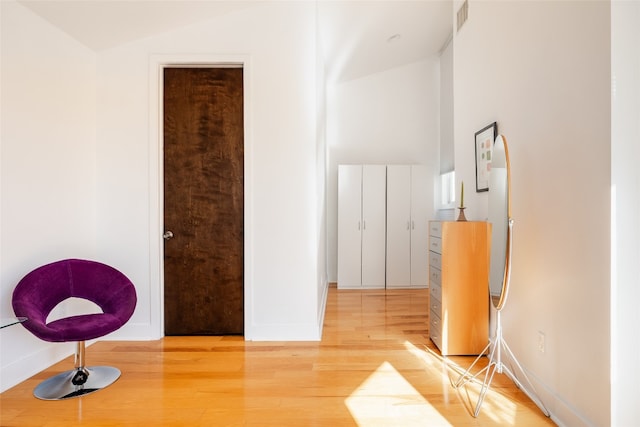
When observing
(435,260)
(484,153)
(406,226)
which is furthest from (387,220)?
(484,153)

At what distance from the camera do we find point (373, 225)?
532 centimetres

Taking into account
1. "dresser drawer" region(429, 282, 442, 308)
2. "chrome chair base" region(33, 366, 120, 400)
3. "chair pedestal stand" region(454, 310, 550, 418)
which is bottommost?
"chrome chair base" region(33, 366, 120, 400)

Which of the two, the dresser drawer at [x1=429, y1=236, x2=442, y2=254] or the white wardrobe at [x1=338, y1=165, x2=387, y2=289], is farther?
the white wardrobe at [x1=338, y1=165, x2=387, y2=289]

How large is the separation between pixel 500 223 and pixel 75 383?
2941mm

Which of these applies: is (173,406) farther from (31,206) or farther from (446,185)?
(446,185)

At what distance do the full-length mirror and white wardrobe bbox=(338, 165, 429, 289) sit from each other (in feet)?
9.57

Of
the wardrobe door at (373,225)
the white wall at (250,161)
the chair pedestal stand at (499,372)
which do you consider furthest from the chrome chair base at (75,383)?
the wardrobe door at (373,225)

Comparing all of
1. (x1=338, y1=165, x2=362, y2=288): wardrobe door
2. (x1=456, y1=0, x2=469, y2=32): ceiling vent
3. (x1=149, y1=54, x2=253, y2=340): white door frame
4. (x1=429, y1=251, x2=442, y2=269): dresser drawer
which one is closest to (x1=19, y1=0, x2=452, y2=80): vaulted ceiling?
(x1=149, y1=54, x2=253, y2=340): white door frame

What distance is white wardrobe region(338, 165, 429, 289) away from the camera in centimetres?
529

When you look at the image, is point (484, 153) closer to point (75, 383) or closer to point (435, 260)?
point (435, 260)

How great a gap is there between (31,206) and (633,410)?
3714mm

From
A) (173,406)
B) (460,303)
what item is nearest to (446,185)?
(460,303)

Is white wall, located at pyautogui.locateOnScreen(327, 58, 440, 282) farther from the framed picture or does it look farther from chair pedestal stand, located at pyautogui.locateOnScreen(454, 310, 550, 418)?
chair pedestal stand, located at pyautogui.locateOnScreen(454, 310, 550, 418)

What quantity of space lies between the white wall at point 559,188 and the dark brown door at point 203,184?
7.28 ft
